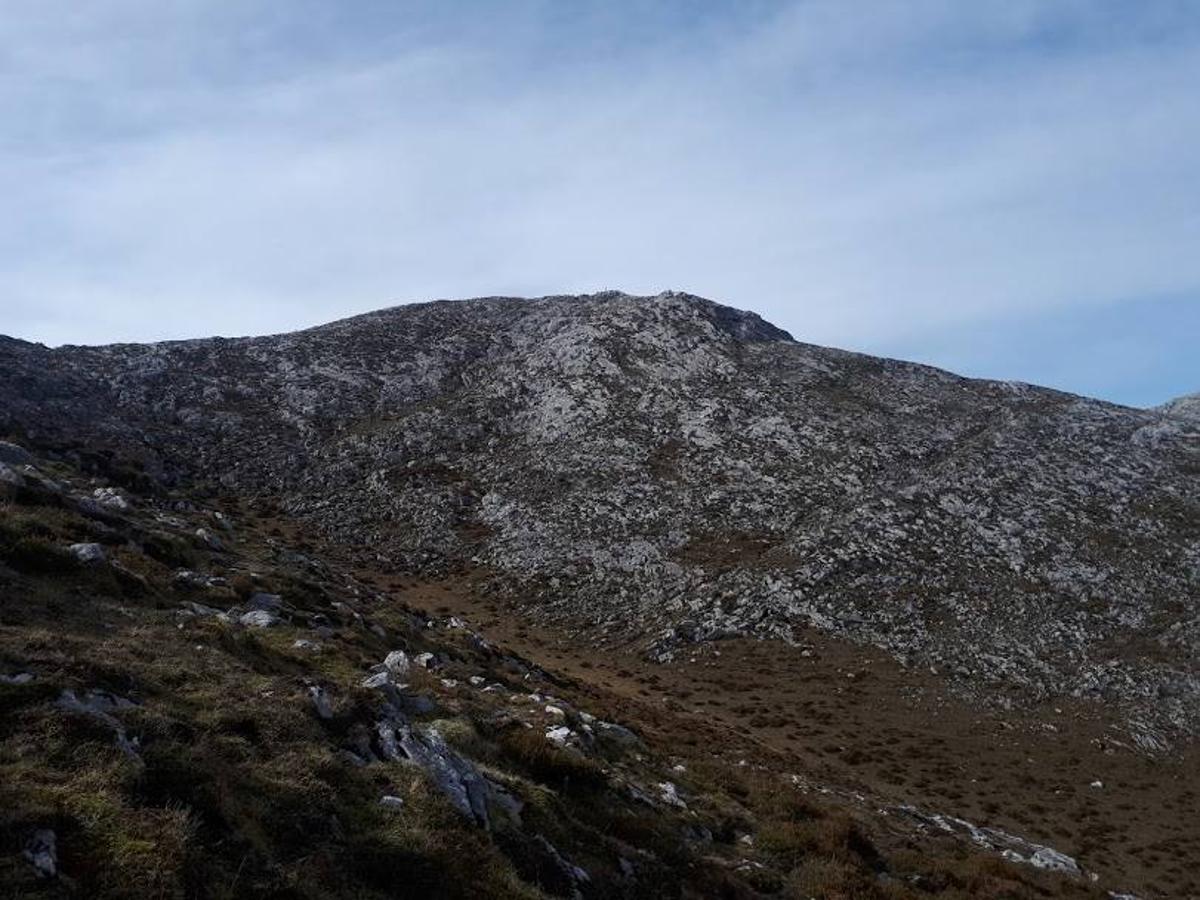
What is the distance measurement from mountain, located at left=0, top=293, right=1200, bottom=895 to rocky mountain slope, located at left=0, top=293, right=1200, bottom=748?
0.20 meters

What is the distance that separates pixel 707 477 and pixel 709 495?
2.17m

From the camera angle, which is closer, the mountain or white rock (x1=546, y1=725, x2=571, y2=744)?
white rock (x1=546, y1=725, x2=571, y2=744)

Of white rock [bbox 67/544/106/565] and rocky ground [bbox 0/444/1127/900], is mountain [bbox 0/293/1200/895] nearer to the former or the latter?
rocky ground [bbox 0/444/1127/900]

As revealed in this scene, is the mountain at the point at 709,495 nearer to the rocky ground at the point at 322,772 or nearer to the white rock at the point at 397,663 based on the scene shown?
the rocky ground at the point at 322,772

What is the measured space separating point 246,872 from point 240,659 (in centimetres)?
654

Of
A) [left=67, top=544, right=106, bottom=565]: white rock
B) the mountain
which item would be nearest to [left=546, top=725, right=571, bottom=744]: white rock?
[left=67, top=544, right=106, bottom=565]: white rock

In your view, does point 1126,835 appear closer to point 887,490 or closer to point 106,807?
point 887,490

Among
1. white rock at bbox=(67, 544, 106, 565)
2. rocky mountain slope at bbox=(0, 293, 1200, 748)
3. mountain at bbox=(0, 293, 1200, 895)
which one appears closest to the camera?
white rock at bbox=(67, 544, 106, 565)

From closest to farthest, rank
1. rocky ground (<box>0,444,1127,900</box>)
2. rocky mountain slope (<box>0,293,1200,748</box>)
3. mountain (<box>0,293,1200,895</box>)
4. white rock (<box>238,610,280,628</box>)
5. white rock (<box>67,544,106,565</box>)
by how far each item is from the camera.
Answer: rocky ground (<box>0,444,1127,900</box>) < white rock (<box>67,544,106,565</box>) < white rock (<box>238,610,280,628</box>) < mountain (<box>0,293,1200,895</box>) < rocky mountain slope (<box>0,293,1200,748</box>)

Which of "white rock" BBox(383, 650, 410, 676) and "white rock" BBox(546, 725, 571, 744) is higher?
"white rock" BBox(383, 650, 410, 676)

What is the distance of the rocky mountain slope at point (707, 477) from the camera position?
4472 cm

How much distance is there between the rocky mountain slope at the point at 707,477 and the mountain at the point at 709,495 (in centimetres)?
20

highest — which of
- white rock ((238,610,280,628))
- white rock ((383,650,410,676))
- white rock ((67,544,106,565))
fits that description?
white rock ((67,544,106,565))

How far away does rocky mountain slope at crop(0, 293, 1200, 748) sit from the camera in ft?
147
